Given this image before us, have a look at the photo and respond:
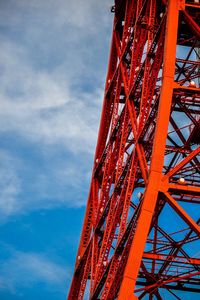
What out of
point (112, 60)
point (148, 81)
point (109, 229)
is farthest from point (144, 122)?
point (112, 60)

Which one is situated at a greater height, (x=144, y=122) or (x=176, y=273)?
(x=144, y=122)

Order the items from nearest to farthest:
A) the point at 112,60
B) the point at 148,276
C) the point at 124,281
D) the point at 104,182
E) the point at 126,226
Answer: the point at 124,281
the point at 126,226
the point at 148,276
the point at 104,182
the point at 112,60

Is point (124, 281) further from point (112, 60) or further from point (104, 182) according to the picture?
point (112, 60)

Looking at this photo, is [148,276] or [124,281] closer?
[124,281]

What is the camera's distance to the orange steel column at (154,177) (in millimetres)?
15289

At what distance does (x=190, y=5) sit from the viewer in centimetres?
2020

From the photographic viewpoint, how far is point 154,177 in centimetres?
1616

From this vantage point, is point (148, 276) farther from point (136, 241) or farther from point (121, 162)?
point (136, 241)

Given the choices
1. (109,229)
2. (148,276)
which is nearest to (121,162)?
(109,229)

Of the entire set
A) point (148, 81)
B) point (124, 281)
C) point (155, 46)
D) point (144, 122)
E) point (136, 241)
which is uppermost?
point (155, 46)

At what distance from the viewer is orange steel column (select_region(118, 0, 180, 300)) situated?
15289mm

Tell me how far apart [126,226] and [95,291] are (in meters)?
4.09

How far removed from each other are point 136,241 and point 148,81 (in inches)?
293

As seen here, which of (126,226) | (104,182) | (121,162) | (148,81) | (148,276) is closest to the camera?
(126,226)
